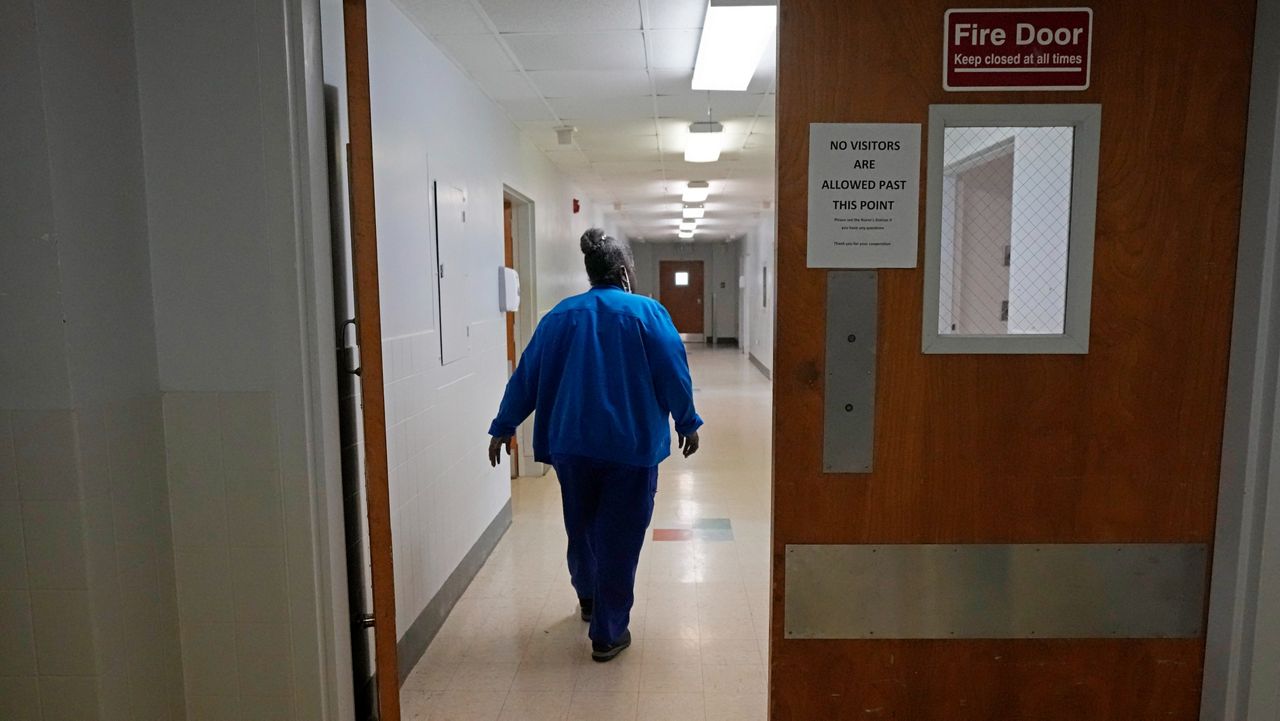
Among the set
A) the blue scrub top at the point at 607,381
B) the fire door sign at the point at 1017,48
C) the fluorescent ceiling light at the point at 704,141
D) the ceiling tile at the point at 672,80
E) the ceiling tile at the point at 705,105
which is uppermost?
the ceiling tile at the point at 705,105

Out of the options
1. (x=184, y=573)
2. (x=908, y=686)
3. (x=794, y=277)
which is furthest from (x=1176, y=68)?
(x=184, y=573)

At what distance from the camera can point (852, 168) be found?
161 cm

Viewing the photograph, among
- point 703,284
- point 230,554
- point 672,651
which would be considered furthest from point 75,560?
point 703,284

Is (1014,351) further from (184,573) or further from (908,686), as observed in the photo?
(184,573)

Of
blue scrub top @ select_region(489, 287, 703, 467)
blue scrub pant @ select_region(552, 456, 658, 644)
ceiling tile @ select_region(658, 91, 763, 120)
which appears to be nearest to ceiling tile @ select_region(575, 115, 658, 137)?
ceiling tile @ select_region(658, 91, 763, 120)

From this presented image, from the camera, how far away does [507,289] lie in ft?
14.4

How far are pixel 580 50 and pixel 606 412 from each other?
5.56 ft

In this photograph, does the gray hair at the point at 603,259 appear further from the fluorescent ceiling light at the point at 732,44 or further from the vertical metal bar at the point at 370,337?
the vertical metal bar at the point at 370,337

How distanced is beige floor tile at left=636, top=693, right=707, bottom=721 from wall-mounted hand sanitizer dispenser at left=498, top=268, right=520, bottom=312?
2517 millimetres

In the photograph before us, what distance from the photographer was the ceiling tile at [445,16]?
259cm

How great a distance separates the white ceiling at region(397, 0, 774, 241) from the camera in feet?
8.96

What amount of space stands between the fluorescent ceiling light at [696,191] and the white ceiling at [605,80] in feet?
1.41

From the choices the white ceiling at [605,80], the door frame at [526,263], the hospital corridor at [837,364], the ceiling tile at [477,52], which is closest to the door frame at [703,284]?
the white ceiling at [605,80]

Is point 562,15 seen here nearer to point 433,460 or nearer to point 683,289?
point 433,460
